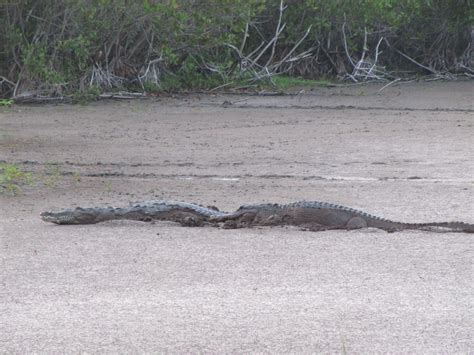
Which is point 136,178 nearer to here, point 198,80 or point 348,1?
point 198,80

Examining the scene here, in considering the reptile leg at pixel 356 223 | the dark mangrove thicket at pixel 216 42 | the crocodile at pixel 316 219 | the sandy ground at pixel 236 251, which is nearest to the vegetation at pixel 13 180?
the sandy ground at pixel 236 251

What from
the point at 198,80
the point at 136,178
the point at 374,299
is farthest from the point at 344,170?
the point at 198,80

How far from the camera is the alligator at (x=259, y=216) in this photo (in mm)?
7211

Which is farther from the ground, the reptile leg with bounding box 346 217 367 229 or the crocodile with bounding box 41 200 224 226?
the reptile leg with bounding box 346 217 367 229

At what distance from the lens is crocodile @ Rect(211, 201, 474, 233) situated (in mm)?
7188

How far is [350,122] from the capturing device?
47.2ft

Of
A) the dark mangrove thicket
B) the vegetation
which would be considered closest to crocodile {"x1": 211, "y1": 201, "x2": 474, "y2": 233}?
the vegetation

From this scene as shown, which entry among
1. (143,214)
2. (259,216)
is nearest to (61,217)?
(143,214)

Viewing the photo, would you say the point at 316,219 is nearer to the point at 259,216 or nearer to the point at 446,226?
the point at 259,216

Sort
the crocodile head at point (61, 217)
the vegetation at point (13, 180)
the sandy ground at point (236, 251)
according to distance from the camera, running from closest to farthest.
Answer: the sandy ground at point (236, 251) < the crocodile head at point (61, 217) < the vegetation at point (13, 180)

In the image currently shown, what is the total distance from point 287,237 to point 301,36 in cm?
1527

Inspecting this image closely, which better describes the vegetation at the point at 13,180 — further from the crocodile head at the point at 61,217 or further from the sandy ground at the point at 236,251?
the crocodile head at the point at 61,217

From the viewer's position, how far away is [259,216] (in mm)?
7410

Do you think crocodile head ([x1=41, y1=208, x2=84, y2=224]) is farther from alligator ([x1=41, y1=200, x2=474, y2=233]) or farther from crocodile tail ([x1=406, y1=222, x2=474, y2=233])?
crocodile tail ([x1=406, y1=222, x2=474, y2=233])
